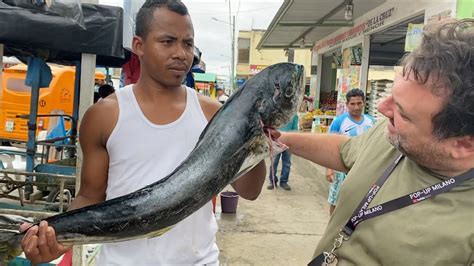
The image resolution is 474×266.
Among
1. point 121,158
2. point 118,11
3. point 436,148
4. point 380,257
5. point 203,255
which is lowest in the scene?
point 203,255

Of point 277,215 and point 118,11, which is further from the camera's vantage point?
point 277,215

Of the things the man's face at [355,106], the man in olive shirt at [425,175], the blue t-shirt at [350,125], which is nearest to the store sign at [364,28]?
the man's face at [355,106]

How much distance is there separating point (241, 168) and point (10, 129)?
38.4 feet

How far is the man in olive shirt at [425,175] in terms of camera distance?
125 cm

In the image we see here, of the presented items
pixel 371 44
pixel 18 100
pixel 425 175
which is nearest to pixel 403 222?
pixel 425 175

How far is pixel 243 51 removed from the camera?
165ft

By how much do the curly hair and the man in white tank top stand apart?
70 centimetres

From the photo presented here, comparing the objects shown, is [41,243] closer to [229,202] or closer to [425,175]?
[425,175]

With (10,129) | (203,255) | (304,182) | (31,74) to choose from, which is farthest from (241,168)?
(10,129)

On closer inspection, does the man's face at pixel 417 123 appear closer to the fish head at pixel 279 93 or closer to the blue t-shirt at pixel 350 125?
the fish head at pixel 279 93

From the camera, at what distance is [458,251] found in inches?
48.9

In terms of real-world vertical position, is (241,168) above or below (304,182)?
above

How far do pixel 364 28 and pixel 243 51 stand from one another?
41127 millimetres

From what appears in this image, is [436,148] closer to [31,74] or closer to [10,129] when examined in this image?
[31,74]
